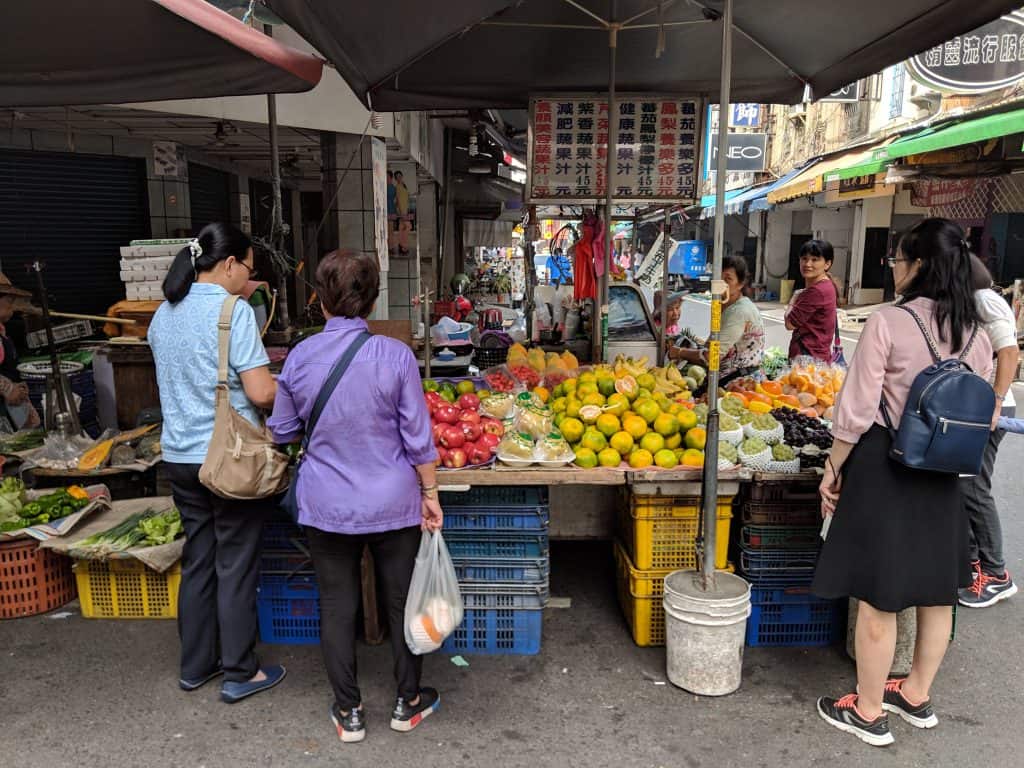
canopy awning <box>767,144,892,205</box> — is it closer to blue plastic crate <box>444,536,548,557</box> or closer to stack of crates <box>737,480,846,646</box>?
stack of crates <box>737,480,846,646</box>

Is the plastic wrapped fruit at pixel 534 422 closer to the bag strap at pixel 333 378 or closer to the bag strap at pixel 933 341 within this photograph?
the bag strap at pixel 333 378

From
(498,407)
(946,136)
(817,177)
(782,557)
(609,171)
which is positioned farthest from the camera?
(817,177)

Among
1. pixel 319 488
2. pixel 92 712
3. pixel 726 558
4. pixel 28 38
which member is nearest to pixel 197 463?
pixel 319 488

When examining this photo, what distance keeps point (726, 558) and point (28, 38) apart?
429 cm

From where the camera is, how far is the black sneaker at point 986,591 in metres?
4.34

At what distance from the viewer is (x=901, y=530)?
9.65ft

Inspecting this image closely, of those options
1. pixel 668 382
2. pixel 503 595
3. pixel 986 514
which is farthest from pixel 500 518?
pixel 986 514

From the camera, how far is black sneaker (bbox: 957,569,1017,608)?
4340 mm

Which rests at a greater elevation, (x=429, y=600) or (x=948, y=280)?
(x=948, y=280)

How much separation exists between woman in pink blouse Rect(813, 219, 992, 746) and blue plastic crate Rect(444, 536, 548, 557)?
1.28 m

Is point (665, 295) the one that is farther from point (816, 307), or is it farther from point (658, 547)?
point (658, 547)

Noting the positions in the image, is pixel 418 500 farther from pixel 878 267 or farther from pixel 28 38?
pixel 878 267

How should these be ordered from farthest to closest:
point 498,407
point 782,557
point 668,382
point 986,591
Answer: point 668,382, point 986,591, point 498,407, point 782,557

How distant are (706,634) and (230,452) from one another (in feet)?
7.18
